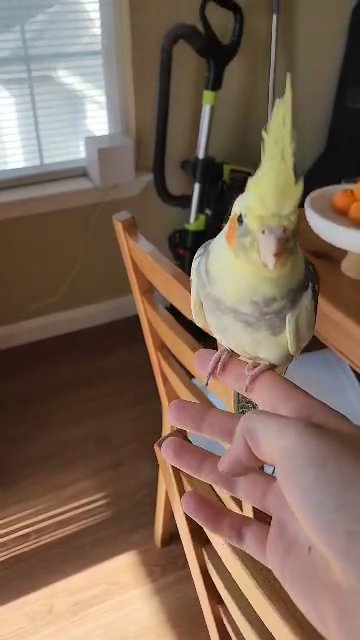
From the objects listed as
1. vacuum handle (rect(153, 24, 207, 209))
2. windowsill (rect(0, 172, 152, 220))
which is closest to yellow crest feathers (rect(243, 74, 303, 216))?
vacuum handle (rect(153, 24, 207, 209))

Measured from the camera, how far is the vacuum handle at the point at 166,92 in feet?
5.65

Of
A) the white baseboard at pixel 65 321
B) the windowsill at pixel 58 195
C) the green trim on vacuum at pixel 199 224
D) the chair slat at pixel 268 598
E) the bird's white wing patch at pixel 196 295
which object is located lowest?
the white baseboard at pixel 65 321

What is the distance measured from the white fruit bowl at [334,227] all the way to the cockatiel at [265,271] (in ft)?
1.32

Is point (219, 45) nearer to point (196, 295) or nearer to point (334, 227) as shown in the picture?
point (334, 227)

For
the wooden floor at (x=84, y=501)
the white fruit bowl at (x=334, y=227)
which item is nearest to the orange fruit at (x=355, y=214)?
the white fruit bowl at (x=334, y=227)

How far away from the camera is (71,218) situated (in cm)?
200

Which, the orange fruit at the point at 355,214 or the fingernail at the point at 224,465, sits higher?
the orange fruit at the point at 355,214

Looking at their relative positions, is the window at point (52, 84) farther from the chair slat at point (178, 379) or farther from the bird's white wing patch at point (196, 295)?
the bird's white wing patch at point (196, 295)

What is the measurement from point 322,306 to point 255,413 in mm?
419

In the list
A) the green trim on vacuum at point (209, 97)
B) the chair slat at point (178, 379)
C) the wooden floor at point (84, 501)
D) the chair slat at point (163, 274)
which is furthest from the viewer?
the green trim on vacuum at point (209, 97)

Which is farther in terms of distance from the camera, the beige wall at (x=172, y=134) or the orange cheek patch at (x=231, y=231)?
the beige wall at (x=172, y=134)

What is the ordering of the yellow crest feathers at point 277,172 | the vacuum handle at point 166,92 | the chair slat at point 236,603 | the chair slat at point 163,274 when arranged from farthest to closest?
the vacuum handle at point 166,92 → the chair slat at point 163,274 → the chair slat at point 236,603 → the yellow crest feathers at point 277,172

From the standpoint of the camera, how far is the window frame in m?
1.81

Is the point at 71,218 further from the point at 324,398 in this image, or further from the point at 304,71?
the point at 324,398
